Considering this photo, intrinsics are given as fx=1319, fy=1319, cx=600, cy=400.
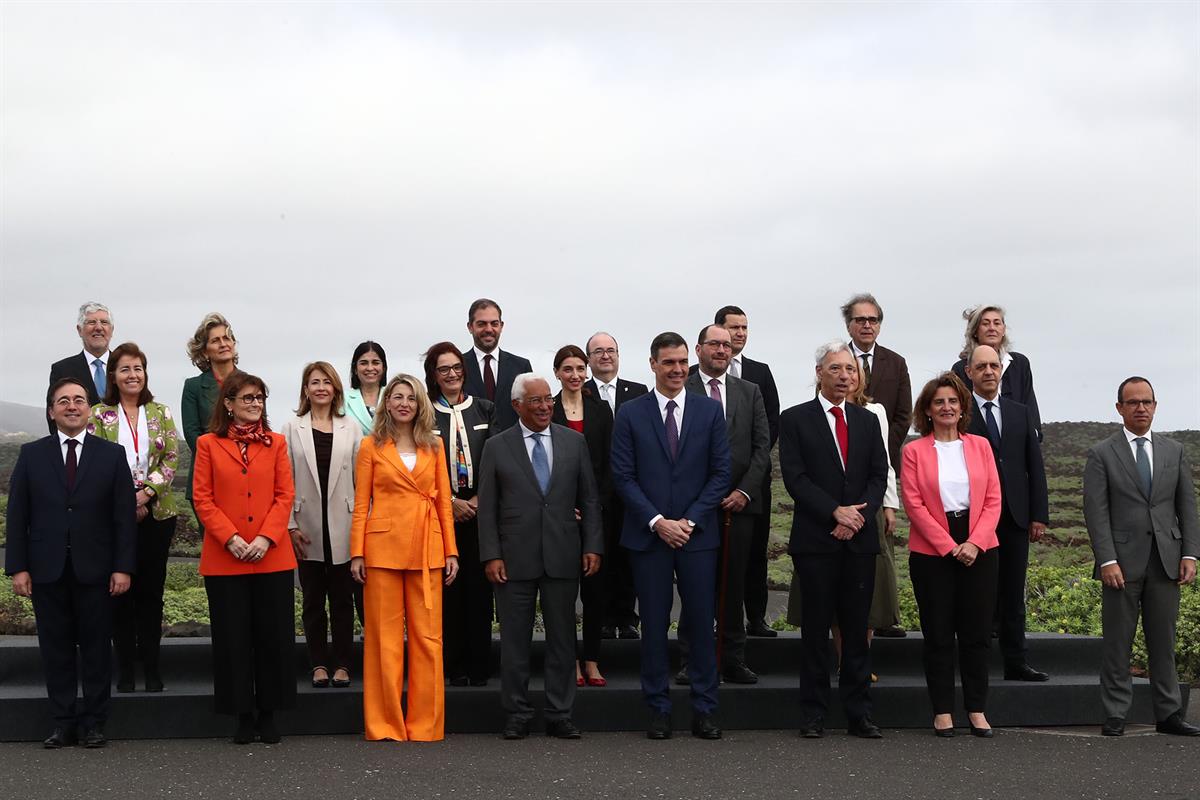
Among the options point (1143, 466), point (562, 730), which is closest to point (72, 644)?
point (562, 730)

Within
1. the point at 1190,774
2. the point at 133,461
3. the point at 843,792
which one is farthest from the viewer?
the point at 133,461

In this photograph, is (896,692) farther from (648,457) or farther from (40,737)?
(40,737)

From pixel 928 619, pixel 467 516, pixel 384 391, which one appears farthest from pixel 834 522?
pixel 384 391

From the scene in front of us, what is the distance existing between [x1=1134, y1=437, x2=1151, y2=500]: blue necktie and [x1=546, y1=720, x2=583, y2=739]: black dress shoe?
3.69 meters

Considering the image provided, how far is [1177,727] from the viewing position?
7.78m

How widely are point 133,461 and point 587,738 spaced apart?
306 centimetres

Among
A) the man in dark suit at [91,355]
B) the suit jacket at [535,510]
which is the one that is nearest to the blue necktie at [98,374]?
the man in dark suit at [91,355]

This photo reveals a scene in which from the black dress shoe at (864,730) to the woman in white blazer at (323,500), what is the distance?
9.70 ft

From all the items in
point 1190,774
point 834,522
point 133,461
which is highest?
point 133,461

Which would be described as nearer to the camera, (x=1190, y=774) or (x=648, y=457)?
(x=1190, y=774)

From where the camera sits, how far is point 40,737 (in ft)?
24.3

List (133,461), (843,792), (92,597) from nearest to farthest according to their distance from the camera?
(843,792)
(92,597)
(133,461)

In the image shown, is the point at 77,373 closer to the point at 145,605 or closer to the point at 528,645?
the point at 145,605

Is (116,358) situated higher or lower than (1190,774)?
higher
